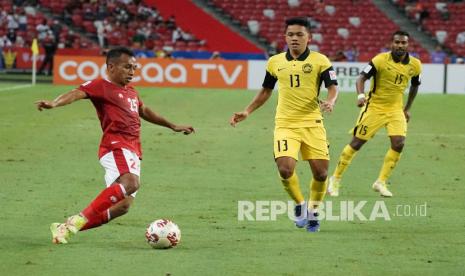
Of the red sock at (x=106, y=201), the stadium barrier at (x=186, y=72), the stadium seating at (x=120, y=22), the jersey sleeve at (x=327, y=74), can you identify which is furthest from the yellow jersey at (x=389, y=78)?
the stadium seating at (x=120, y=22)

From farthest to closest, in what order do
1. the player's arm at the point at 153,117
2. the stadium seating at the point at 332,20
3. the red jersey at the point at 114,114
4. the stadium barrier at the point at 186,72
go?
the stadium seating at the point at 332,20, the stadium barrier at the point at 186,72, the player's arm at the point at 153,117, the red jersey at the point at 114,114

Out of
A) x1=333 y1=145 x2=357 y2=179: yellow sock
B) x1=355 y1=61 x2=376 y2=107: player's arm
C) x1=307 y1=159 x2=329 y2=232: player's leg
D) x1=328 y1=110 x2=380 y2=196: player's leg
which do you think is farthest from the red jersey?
x1=328 y1=110 x2=380 y2=196: player's leg

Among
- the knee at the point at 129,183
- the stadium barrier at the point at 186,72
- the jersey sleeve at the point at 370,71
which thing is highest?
the knee at the point at 129,183

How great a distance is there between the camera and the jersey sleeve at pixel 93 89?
32.7ft

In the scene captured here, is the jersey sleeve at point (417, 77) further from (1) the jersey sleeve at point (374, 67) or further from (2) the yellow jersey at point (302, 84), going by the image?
(2) the yellow jersey at point (302, 84)

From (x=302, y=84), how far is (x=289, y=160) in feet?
2.74

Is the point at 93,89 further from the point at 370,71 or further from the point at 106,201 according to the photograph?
the point at 370,71

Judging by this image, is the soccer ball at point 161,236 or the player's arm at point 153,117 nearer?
the soccer ball at point 161,236

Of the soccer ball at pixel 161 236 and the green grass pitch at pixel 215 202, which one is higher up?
the soccer ball at pixel 161 236

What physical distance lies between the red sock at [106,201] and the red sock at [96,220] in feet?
0.08

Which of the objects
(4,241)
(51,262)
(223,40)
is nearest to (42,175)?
(4,241)

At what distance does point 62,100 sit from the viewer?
31.2 feet

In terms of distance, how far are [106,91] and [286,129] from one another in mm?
2205

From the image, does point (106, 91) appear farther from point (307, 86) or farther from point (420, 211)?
point (420, 211)
